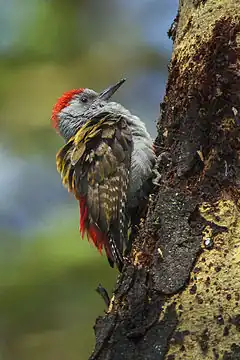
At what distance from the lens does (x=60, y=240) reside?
15.4ft

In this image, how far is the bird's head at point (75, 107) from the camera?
4.90m

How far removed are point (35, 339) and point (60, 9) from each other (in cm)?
251

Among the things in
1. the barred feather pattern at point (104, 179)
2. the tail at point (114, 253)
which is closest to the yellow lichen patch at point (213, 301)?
the tail at point (114, 253)

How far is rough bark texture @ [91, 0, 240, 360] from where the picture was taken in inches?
85.2

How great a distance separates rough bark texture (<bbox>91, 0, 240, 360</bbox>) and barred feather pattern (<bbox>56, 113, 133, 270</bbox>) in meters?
0.48

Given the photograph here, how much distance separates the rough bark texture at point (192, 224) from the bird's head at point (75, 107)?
1.62 m

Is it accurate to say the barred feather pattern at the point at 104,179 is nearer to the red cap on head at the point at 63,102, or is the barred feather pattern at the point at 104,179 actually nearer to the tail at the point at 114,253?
the tail at the point at 114,253

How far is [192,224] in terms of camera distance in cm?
251

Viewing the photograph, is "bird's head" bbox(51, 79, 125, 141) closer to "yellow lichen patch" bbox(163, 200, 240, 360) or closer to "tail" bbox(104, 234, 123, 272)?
"tail" bbox(104, 234, 123, 272)

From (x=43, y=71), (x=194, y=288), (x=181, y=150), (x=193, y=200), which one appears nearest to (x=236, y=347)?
(x=194, y=288)

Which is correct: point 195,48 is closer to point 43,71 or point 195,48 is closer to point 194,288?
point 194,288

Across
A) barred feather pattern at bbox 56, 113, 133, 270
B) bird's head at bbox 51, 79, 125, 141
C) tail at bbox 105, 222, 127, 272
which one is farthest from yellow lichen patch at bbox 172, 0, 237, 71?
bird's head at bbox 51, 79, 125, 141

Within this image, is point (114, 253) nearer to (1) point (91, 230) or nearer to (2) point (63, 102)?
(1) point (91, 230)

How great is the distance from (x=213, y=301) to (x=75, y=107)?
9.62 ft
